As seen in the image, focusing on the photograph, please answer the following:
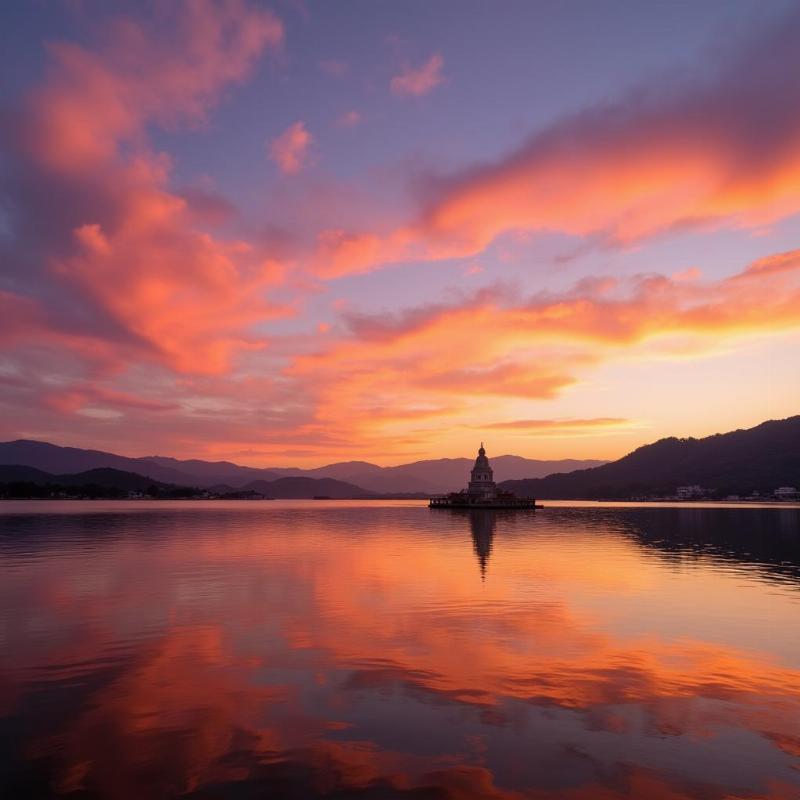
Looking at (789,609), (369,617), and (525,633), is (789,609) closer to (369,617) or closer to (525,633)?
(525,633)

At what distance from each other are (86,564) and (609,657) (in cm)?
4087

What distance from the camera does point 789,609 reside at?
30.4m

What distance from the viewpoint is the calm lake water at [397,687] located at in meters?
12.4

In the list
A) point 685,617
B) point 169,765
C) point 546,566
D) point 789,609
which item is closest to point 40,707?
point 169,765

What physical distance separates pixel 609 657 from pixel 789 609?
15417mm

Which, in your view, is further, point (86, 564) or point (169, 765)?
point (86, 564)

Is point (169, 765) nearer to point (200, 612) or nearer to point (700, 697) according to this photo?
point (700, 697)

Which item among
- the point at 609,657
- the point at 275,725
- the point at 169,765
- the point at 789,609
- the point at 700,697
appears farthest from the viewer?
the point at 789,609

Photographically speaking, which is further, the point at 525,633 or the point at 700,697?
the point at 525,633

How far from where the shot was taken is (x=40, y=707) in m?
16.2

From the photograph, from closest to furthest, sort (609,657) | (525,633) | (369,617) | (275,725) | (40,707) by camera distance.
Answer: (275,725), (40,707), (609,657), (525,633), (369,617)

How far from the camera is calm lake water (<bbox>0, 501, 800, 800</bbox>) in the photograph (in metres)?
12.4

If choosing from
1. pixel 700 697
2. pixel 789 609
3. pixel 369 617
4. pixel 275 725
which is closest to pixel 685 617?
pixel 789 609

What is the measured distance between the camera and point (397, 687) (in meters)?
18.0
